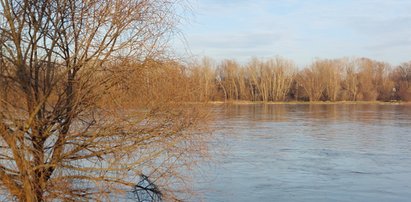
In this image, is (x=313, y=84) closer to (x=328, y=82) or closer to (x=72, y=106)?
(x=328, y=82)

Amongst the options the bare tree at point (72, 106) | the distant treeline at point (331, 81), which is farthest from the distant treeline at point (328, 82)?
the bare tree at point (72, 106)

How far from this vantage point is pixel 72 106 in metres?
5.88

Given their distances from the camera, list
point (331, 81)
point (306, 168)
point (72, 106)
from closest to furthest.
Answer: point (72, 106) < point (306, 168) < point (331, 81)

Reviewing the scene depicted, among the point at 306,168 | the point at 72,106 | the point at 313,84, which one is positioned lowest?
the point at 306,168

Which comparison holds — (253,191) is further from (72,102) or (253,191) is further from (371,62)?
(371,62)

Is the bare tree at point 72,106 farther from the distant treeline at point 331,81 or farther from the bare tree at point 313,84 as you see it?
the bare tree at point 313,84

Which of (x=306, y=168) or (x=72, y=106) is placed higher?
(x=72, y=106)

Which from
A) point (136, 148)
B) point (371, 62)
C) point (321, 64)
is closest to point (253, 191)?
point (136, 148)

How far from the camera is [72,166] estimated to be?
609 cm

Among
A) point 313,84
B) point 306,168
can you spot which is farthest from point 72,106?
point 313,84

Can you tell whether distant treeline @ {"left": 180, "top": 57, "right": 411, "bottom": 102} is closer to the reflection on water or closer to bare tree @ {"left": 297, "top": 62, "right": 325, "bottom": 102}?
bare tree @ {"left": 297, "top": 62, "right": 325, "bottom": 102}

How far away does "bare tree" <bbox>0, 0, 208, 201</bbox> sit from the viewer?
18.4 ft

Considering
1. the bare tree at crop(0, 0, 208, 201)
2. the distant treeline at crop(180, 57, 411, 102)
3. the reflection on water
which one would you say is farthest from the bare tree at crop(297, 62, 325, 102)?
the bare tree at crop(0, 0, 208, 201)

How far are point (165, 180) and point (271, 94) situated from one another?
62171mm
